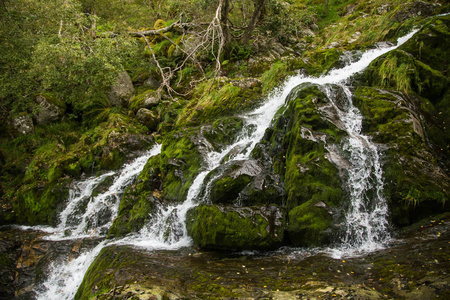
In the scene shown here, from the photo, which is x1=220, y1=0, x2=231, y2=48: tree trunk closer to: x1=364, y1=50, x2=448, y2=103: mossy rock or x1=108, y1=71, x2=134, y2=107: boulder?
x1=108, y1=71, x2=134, y2=107: boulder

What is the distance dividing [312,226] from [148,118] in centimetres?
999

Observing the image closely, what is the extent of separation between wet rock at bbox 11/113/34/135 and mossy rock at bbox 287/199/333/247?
1333 cm

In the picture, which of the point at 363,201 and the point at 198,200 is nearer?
the point at 363,201

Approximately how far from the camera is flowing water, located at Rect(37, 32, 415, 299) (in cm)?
554

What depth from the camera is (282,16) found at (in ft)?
53.3

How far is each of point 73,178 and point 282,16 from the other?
14465mm

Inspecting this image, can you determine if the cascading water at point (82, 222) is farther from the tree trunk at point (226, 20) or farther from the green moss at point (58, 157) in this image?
A: the tree trunk at point (226, 20)

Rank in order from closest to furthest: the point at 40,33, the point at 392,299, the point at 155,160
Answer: the point at 392,299, the point at 155,160, the point at 40,33

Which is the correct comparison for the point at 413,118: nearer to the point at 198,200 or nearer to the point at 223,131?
the point at 223,131

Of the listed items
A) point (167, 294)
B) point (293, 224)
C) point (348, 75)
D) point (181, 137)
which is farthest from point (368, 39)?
point (167, 294)

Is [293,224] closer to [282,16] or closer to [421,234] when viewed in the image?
[421,234]

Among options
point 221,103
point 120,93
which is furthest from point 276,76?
point 120,93

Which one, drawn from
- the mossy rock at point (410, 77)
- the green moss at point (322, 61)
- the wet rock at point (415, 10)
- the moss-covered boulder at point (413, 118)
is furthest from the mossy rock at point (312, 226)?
the wet rock at point (415, 10)

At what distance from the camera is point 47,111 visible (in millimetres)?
13562
